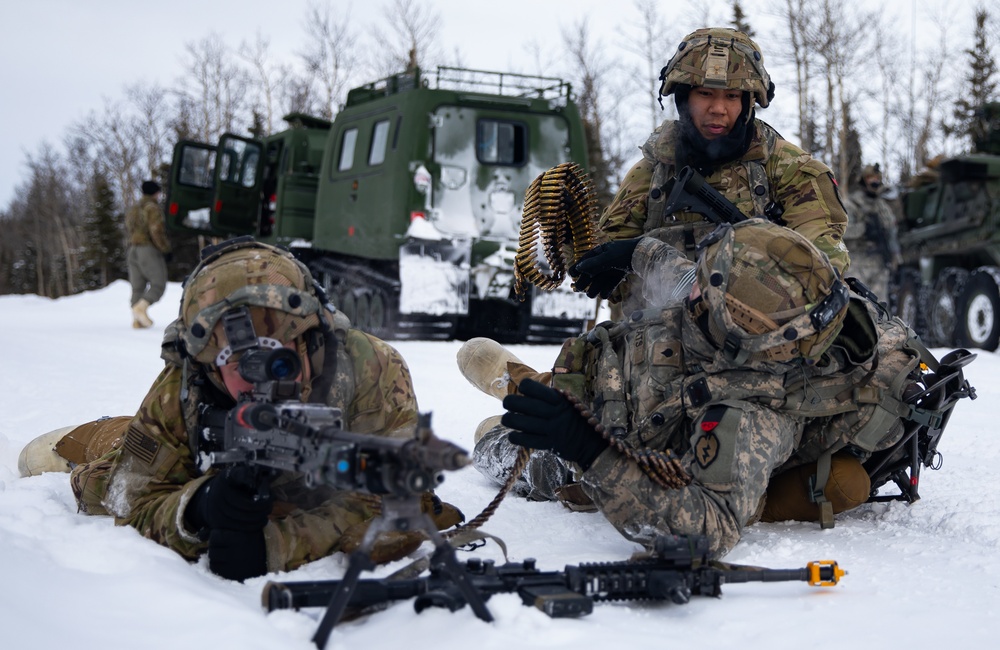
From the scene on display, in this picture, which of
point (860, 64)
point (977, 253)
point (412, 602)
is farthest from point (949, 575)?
point (860, 64)

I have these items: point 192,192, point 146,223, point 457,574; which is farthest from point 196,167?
point 457,574

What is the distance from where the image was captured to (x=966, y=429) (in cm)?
604

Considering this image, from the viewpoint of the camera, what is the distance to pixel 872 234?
43.6 ft

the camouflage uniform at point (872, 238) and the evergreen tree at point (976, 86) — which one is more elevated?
the evergreen tree at point (976, 86)

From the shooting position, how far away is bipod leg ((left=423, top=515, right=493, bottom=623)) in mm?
2273

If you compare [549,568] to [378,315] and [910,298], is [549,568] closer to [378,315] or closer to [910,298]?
[378,315]

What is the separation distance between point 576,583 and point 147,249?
12.4m

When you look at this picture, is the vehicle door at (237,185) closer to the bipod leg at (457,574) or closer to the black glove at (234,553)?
the black glove at (234,553)

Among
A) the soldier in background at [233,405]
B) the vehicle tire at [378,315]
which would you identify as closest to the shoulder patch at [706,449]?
the soldier in background at [233,405]

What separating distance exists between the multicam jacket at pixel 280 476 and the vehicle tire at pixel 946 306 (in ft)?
34.5

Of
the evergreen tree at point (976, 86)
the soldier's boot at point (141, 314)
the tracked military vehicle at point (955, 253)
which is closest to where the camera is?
the tracked military vehicle at point (955, 253)

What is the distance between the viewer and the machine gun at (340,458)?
83.4 inches

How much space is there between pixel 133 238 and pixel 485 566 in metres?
12.2

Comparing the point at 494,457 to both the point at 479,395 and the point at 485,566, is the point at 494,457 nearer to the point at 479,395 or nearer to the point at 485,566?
the point at 485,566
